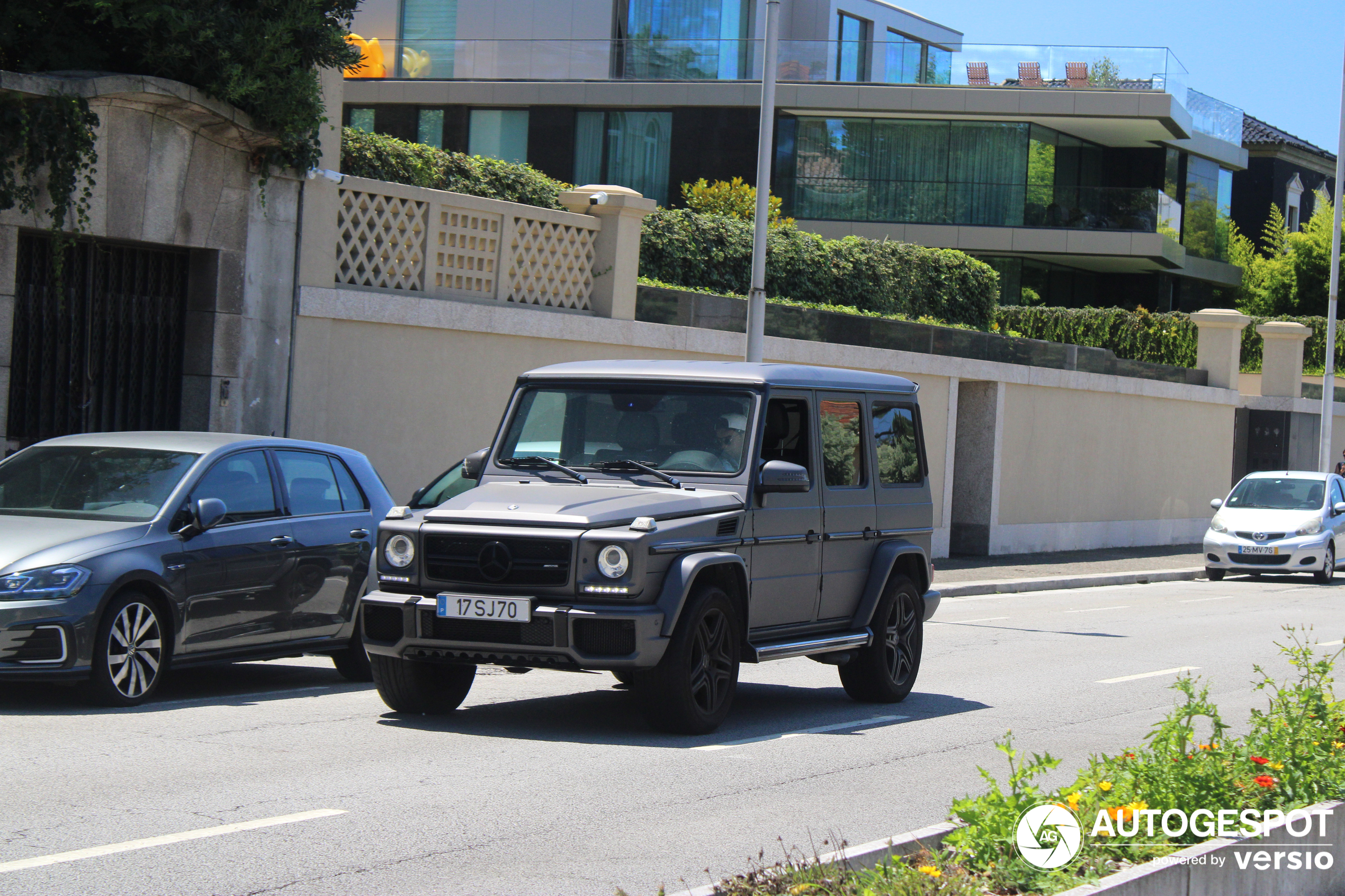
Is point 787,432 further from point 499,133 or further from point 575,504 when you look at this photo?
point 499,133

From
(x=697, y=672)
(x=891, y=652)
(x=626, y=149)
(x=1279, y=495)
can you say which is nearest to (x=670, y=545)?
(x=697, y=672)

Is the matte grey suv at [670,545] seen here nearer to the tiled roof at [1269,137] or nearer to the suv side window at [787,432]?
the suv side window at [787,432]

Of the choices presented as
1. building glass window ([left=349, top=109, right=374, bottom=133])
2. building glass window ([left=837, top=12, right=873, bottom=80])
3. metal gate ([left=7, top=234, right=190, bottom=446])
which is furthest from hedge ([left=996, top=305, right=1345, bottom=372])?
metal gate ([left=7, top=234, right=190, bottom=446])

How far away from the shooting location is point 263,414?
49.8 feet

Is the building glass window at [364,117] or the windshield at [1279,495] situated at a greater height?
the building glass window at [364,117]

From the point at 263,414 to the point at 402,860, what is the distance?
10083 mm

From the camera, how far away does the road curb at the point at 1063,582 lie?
66.0ft

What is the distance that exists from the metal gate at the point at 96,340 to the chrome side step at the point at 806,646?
771 centimetres

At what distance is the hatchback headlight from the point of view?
27.6 feet

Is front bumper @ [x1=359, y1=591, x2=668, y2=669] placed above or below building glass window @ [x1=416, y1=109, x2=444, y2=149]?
below

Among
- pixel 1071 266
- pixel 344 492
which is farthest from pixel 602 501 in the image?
pixel 1071 266

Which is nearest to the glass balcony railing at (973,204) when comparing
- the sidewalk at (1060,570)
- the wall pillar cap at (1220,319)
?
the wall pillar cap at (1220,319)

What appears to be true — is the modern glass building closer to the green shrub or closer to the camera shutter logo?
the green shrub

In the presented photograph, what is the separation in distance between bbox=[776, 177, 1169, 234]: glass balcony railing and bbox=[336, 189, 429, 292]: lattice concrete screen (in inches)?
995
